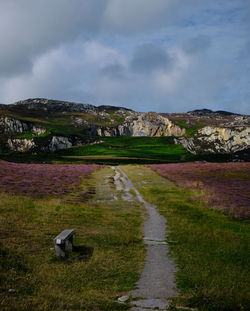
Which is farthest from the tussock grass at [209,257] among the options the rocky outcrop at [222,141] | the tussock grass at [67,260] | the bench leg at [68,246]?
the rocky outcrop at [222,141]

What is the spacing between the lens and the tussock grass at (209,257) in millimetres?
9547

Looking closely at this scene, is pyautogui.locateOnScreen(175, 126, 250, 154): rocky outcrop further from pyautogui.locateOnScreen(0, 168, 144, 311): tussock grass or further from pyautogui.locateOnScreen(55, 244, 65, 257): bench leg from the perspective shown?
pyautogui.locateOnScreen(55, 244, 65, 257): bench leg

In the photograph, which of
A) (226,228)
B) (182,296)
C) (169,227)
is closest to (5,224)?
(169,227)

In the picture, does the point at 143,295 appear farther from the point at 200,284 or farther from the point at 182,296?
the point at 200,284

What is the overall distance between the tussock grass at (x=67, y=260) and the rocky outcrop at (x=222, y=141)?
163036mm

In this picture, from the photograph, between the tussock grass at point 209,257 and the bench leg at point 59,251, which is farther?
the bench leg at point 59,251

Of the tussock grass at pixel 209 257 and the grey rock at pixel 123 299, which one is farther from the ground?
the grey rock at pixel 123 299

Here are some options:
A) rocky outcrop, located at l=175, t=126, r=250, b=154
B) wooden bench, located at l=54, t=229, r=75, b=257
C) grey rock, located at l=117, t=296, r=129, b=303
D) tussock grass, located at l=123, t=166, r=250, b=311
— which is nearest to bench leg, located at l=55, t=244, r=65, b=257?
wooden bench, located at l=54, t=229, r=75, b=257

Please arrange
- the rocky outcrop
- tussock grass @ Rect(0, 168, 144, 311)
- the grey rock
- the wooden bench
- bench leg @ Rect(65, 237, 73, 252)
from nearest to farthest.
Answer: tussock grass @ Rect(0, 168, 144, 311), the grey rock, the wooden bench, bench leg @ Rect(65, 237, 73, 252), the rocky outcrop

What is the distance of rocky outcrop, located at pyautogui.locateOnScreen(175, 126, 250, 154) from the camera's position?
184000 mm

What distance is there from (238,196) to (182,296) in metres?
27.1

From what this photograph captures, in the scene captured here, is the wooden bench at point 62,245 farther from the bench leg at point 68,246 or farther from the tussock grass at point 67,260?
the tussock grass at point 67,260

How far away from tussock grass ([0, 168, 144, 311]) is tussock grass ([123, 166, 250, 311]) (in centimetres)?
231

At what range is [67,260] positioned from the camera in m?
13.7
